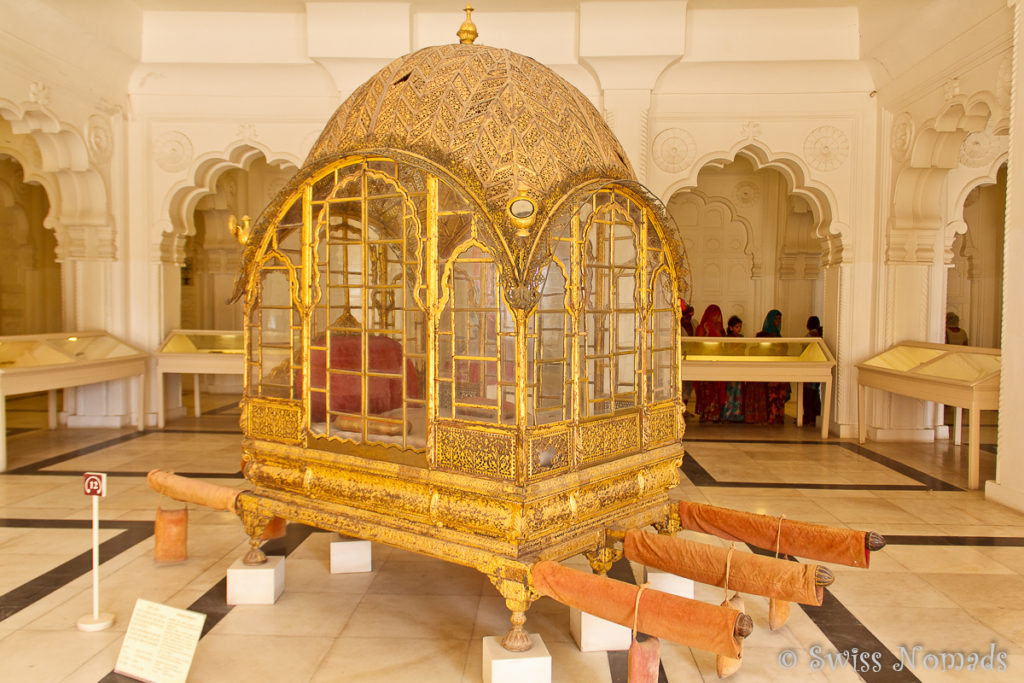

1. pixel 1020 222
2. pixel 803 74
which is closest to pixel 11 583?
pixel 1020 222

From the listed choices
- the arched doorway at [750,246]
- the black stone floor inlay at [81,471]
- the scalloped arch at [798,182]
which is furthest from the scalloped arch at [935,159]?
the black stone floor inlay at [81,471]

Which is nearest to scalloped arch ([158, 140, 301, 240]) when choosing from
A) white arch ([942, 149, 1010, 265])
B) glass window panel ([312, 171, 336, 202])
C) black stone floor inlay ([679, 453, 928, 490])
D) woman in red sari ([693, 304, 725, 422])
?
glass window panel ([312, 171, 336, 202])

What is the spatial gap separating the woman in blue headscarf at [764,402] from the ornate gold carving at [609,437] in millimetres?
6639

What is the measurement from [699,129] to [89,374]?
22.9ft

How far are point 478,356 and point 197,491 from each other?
6.42 ft

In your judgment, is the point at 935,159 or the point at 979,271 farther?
the point at 979,271

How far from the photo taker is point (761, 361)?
8492mm

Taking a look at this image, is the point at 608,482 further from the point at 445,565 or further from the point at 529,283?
the point at 445,565

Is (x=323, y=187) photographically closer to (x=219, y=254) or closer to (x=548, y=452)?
(x=548, y=452)

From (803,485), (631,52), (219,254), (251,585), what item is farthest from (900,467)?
(219,254)

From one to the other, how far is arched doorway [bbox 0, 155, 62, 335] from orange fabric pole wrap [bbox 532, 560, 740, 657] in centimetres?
1198

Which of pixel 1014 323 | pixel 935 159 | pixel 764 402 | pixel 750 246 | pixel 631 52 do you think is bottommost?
pixel 764 402

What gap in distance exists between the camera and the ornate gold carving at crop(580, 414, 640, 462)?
10.8 feet

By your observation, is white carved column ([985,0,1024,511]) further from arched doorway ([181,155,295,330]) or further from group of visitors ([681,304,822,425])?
arched doorway ([181,155,295,330])
